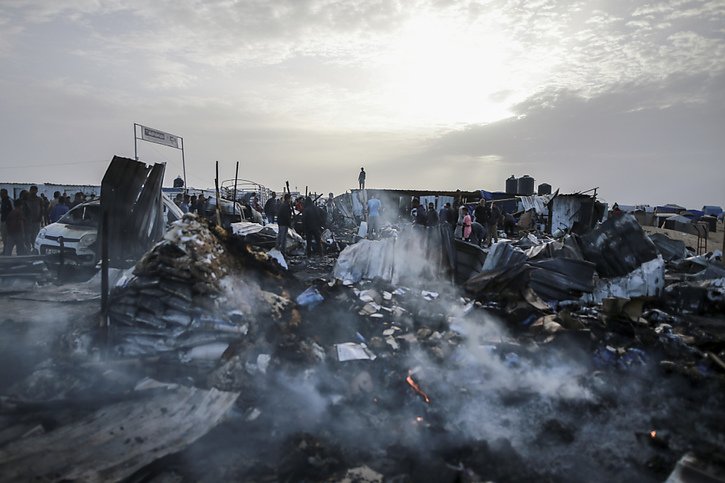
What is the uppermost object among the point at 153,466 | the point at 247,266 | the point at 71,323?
the point at 247,266

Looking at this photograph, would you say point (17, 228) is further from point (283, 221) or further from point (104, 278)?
point (104, 278)

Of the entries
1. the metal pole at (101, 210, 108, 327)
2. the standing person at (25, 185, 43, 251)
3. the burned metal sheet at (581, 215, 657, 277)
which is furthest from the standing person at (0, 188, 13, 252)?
the burned metal sheet at (581, 215, 657, 277)

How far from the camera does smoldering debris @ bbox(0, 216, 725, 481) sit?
3043mm

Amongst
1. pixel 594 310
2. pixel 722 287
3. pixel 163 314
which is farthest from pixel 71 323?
pixel 722 287

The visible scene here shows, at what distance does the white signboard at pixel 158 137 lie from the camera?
14409 millimetres

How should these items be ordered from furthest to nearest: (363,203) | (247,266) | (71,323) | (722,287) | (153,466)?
(363,203)
(722,287)
(247,266)
(71,323)
(153,466)

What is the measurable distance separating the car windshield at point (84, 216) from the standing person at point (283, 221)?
3.95 m

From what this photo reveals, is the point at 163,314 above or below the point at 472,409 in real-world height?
above

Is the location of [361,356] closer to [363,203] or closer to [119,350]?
[119,350]

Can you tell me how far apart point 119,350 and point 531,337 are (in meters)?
4.87

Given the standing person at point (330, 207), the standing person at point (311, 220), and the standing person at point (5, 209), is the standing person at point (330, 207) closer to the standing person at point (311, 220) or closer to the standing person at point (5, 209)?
the standing person at point (311, 220)

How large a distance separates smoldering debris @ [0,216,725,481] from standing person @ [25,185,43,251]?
7.41 m

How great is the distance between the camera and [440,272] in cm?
782

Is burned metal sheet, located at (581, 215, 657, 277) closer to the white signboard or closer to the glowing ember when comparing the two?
the glowing ember
